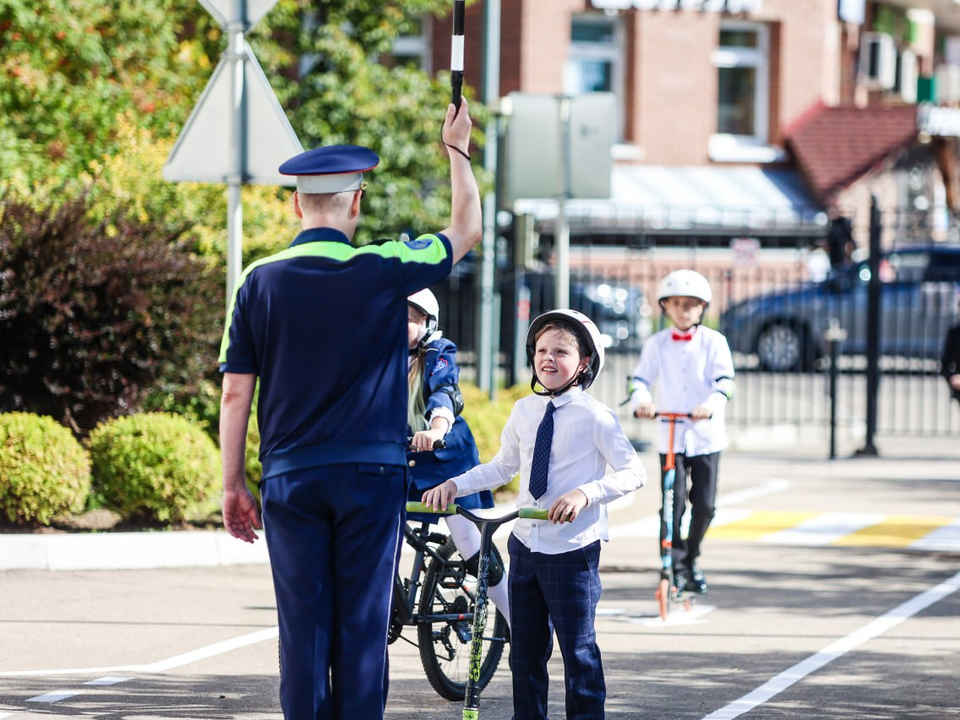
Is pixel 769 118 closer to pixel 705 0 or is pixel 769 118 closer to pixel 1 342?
pixel 705 0

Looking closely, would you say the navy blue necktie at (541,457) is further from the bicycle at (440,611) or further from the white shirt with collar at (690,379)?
the white shirt with collar at (690,379)

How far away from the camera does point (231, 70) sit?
29.9ft

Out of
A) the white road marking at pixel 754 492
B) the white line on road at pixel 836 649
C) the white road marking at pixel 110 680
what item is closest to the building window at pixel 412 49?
the white road marking at pixel 754 492

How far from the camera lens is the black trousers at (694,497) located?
28.7 ft

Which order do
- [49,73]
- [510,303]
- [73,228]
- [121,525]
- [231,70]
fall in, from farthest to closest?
[510,303]
[49,73]
[73,228]
[121,525]
[231,70]

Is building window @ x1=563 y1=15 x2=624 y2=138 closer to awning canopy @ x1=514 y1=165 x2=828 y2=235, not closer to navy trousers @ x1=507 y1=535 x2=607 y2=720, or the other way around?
awning canopy @ x1=514 y1=165 x2=828 y2=235

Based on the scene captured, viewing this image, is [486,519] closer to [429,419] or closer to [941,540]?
[429,419]

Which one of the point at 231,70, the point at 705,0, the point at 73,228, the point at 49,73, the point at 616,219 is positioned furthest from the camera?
the point at 705,0

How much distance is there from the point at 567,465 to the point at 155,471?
200 inches

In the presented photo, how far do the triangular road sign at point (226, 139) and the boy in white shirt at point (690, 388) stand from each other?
2.24 m

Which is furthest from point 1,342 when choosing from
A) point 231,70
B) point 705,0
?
point 705,0

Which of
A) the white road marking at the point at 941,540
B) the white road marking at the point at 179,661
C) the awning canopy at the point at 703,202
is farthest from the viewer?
the awning canopy at the point at 703,202

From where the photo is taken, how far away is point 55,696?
6.46 meters

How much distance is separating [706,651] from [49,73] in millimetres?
11001
